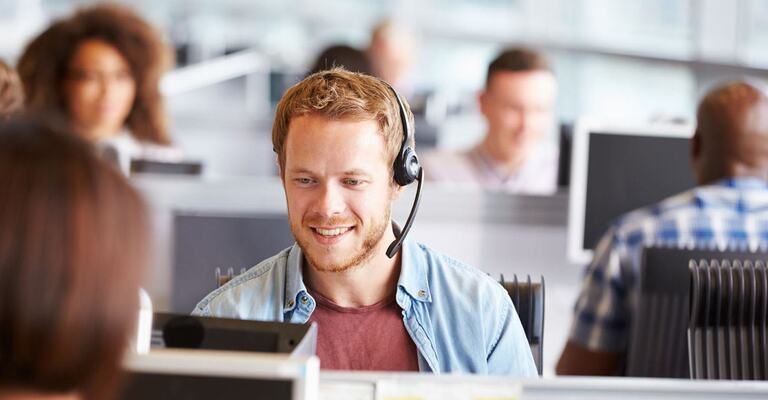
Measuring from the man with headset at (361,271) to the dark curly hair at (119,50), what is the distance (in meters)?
1.68

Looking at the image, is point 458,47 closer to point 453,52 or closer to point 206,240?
point 453,52

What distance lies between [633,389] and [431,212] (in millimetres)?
1578

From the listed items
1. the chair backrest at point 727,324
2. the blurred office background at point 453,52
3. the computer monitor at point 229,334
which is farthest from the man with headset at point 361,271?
the blurred office background at point 453,52

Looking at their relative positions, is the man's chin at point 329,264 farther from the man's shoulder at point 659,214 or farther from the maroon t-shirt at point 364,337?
the man's shoulder at point 659,214

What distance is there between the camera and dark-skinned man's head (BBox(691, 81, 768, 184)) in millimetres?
2051

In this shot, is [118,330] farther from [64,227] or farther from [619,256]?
[619,256]

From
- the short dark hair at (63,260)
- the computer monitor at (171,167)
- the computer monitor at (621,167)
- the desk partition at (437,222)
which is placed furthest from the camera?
the computer monitor at (621,167)

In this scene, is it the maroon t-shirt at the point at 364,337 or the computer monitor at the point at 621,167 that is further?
the computer monitor at the point at 621,167

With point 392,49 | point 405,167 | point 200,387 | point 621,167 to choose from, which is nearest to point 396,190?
point 405,167

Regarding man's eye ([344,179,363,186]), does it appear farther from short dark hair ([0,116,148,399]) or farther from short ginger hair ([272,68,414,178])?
short dark hair ([0,116,148,399])

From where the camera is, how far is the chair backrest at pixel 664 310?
5.65ft

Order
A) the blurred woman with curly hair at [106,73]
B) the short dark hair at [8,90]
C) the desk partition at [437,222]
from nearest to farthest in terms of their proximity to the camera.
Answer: the short dark hair at [8,90] → the desk partition at [437,222] → the blurred woman with curly hair at [106,73]

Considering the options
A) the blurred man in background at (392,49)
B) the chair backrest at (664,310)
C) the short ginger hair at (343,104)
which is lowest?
the chair backrest at (664,310)

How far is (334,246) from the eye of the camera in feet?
3.88
